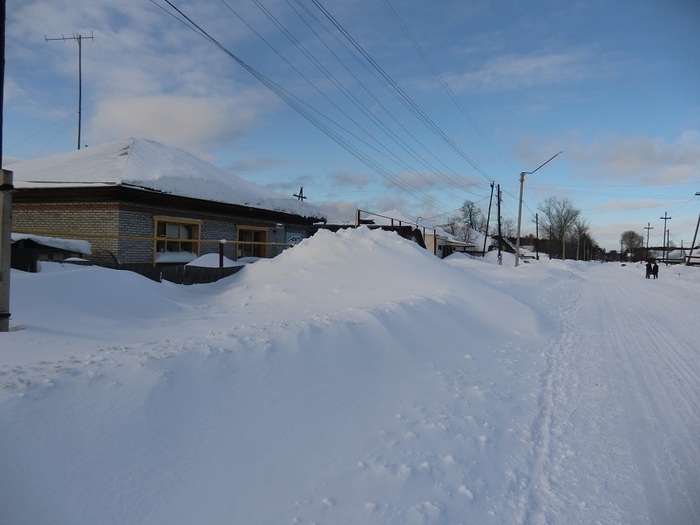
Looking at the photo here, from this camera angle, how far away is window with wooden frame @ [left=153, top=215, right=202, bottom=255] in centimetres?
1430

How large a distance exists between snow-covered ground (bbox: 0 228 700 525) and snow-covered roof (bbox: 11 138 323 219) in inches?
273

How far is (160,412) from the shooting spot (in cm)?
335

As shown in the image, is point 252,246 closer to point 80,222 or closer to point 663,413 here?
point 80,222

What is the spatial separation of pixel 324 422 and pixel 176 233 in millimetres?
12806

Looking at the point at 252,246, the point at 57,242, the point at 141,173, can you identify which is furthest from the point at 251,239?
the point at 57,242

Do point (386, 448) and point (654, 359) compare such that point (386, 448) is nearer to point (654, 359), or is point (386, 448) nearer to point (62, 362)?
point (62, 362)

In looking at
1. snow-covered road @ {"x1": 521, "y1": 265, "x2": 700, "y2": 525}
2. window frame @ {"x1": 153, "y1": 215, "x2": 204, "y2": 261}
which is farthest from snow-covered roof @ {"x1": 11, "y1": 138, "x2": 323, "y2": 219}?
snow-covered road @ {"x1": 521, "y1": 265, "x2": 700, "y2": 525}

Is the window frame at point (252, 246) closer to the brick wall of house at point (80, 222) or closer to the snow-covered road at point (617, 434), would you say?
the brick wall of house at point (80, 222)

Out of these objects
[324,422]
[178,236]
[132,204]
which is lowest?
[324,422]

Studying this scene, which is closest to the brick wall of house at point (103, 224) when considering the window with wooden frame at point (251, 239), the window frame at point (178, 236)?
the window frame at point (178, 236)

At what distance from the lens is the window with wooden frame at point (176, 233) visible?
14.3 metres

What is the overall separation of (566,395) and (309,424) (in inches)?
132

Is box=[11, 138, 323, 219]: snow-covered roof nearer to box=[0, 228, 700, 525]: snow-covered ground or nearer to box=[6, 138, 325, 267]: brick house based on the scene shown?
box=[6, 138, 325, 267]: brick house

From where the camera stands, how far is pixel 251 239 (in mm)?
19438
